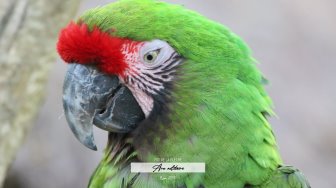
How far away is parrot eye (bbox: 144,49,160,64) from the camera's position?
1.44 meters

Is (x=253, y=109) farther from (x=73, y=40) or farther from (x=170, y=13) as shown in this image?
(x=73, y=40)

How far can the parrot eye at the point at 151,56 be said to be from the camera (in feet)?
4.73

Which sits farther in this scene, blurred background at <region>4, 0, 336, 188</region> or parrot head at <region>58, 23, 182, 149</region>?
blurred background at <region>4, 0, 336, 188</region>

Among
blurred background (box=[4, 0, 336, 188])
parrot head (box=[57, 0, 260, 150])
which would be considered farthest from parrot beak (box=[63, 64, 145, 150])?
blurred background (box=[4, 0, 336, 188])

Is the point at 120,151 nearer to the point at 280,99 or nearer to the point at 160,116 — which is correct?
the point at 160,116

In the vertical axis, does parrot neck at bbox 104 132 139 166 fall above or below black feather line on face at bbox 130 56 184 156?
below

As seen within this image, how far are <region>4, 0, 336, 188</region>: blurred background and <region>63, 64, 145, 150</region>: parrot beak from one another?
124 cm

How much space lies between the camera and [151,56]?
1.46 metres

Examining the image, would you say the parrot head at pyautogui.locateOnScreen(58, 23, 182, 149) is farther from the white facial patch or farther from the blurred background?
the blurred background

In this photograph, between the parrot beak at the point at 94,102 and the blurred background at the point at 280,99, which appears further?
the blurred background at the point at 280,99

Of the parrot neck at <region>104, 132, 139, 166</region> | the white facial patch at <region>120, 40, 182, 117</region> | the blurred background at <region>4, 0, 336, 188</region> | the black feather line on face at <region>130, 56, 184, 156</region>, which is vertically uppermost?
the white facial patch at <region>120, 40, 182, 117</region>

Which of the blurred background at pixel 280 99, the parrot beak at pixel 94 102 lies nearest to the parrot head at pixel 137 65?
the parrot beak at pixel 94 102

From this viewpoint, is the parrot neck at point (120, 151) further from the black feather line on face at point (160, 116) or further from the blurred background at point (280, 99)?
the blurred background at point (280, 99)

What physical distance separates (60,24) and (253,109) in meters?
1.06
